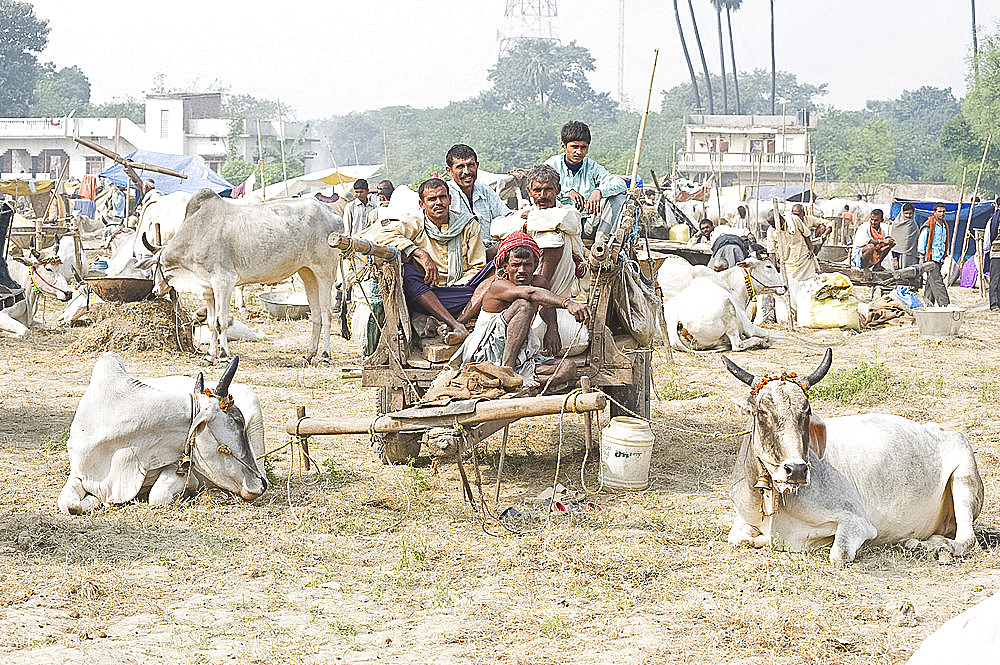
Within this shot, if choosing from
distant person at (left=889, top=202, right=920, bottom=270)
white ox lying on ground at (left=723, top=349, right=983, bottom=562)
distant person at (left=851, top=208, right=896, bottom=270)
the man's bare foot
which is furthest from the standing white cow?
distant person at (left=889, top=202, right=920, bottom=270)

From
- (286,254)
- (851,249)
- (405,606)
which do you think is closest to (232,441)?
(405,606)

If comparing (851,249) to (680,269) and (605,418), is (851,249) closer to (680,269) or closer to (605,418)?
(680,269)

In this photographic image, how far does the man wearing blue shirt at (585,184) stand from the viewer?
805cm

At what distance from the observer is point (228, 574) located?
542 cm

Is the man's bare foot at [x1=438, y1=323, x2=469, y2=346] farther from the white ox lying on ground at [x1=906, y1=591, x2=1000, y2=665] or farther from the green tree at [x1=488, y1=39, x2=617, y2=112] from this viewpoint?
the green tree at [x1=488, y1=39, x2=617, y2=112]

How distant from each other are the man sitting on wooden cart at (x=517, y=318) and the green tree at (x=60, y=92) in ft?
252

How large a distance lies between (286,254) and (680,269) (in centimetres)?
537

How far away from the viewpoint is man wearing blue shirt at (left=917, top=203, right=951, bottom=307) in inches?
680

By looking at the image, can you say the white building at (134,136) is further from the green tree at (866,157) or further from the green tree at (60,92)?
the green tree at (866,157)

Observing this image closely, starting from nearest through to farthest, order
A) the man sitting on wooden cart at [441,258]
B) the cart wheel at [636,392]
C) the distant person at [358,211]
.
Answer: the man sitting on wooden cart at [441,258] < the cart wheel at [636,392] < the distant person at [358,211]

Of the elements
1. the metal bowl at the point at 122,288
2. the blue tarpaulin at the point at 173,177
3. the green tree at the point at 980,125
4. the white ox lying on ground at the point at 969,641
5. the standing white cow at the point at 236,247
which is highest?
the green tree at the point at 980,125

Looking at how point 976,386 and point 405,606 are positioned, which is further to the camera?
point 976,386

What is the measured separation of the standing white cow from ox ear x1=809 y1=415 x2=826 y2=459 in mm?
7264

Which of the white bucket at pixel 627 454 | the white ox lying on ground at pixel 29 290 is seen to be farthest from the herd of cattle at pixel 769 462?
the white ox lying on ground at pixel 29 290
